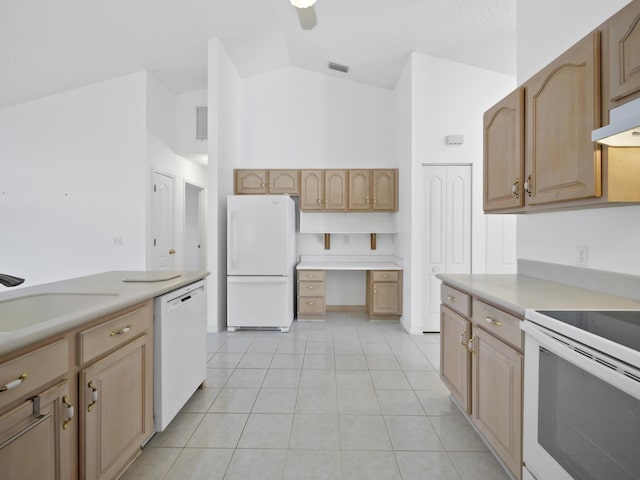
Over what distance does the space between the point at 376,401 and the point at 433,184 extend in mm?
2668

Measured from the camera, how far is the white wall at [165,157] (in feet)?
14.2

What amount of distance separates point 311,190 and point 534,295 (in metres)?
3.51

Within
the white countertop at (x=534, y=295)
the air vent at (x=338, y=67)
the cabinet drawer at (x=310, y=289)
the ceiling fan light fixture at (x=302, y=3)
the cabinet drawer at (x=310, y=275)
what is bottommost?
the cabinet drawer at (x=310, y=289)

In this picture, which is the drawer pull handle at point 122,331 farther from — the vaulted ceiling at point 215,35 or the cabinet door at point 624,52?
the vaulted ceiling at point 215,35

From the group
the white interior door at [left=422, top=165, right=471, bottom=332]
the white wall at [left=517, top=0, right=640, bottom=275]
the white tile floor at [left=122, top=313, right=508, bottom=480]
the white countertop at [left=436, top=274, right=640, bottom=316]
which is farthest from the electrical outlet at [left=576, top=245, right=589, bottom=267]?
the white interior door at [left=422, top=165, right=471, bottom=332]

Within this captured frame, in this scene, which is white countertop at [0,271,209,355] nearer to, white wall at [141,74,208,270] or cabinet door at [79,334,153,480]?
cabinet door at [79,334,153,480]

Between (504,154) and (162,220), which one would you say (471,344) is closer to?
(504,154)

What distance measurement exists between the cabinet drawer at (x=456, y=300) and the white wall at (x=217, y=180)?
9.29 feet

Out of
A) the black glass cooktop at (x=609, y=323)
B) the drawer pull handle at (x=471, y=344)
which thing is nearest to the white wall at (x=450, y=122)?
the drawer pull handle at (x=471, y=344)

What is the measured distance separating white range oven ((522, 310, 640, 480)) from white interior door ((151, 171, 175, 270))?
4455 mm

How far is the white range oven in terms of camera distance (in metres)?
0.90

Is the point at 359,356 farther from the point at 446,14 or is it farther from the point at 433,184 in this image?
the point at 446,14

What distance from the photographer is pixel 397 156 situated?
4.89 m

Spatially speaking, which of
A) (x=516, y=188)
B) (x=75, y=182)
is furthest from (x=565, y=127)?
(x=75, y=182)
